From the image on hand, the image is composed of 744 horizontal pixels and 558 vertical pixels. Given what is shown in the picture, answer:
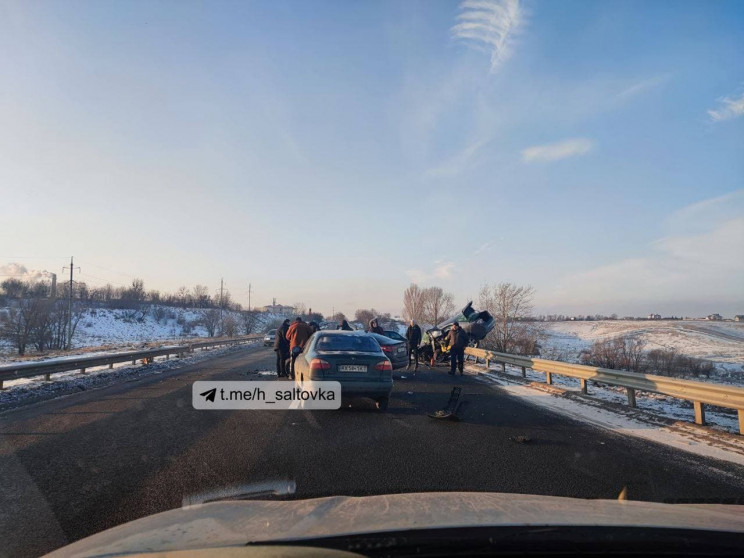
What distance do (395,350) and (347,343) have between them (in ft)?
22.8

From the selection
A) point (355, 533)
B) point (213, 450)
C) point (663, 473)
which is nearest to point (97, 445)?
point (213, 450)

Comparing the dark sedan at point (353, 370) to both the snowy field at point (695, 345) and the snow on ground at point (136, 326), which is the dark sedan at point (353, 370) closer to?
the snowy field at point (695, 345)

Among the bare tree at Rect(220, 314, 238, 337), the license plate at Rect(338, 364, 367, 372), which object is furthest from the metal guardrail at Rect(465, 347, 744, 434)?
the bare tree at Rect(220, 314, 238, 337)

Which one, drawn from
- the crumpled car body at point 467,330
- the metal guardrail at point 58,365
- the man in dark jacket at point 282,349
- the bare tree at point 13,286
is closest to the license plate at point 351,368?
the man in dark jacket at point 282,349

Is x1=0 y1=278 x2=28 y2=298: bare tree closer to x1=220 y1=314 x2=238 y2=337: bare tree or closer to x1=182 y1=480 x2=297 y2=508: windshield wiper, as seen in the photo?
x1=220 y1=314 x2=238 y2=337: bare tree

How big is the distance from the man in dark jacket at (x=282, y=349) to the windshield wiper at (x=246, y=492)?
31.3 feet

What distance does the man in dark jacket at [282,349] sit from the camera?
14.0 m

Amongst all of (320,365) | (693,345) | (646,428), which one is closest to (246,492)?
(320,365)

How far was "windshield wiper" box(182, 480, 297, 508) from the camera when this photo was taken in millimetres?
4121

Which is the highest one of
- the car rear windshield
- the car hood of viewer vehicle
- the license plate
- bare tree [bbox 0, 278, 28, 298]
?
bare tree [bbox 0, 278, 28, 298]

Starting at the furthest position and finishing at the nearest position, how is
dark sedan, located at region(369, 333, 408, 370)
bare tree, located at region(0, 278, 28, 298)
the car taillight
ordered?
bare tree, located at region(0, 278, 28, 298)
dark sedan, located at region(369, 333, 408, 370)
the car taillight

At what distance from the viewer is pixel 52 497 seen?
4.25 meters

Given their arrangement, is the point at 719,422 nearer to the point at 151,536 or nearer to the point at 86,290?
the point at 151,536

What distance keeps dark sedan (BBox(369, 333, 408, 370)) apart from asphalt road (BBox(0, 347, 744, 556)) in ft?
21.9
